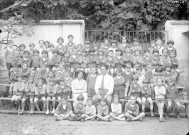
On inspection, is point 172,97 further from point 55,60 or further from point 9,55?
point 9,55

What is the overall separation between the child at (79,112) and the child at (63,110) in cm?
13

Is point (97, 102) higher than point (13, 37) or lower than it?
lower

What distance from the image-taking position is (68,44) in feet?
33.8

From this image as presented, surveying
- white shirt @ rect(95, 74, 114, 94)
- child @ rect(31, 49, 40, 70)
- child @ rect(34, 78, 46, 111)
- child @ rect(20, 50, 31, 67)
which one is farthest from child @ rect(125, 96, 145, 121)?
child @ rect(20, 50, 31, 67)

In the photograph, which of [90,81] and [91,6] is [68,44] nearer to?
[90,81]

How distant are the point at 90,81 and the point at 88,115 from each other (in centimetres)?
117

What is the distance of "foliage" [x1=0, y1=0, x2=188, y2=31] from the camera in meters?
13.6

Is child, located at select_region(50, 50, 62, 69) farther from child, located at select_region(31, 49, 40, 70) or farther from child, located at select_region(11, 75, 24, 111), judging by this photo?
child, located at select_region(11, 75, 24, 111)

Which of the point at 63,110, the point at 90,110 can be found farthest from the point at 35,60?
the point at 90,110

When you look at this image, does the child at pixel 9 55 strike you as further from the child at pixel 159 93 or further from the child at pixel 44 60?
the child at pixel 159 93

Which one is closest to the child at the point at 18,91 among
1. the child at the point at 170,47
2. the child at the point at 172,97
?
the child at the point at 172,97

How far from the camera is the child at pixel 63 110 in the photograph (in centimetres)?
848

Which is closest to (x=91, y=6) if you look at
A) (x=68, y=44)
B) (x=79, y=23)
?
(x=79, y=23)

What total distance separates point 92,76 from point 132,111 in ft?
Result: 5.31
